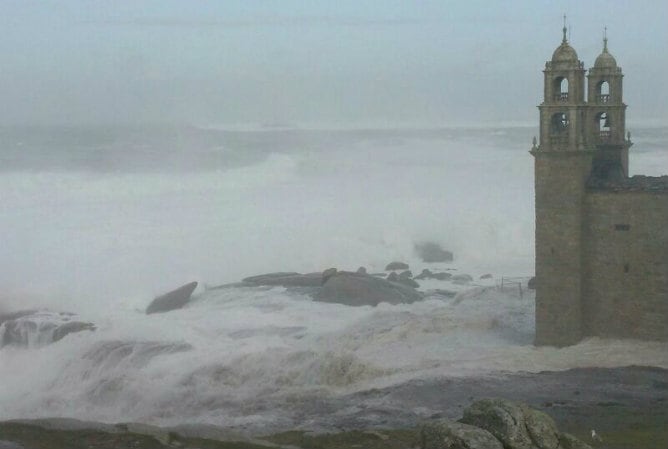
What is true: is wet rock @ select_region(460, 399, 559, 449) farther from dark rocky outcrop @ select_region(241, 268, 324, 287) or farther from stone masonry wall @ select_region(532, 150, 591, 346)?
dark rocky outcrop @ select_region(241, 268, 324, 287)

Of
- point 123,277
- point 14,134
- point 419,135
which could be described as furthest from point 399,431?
point 14,134

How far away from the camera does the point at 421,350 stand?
32500 millimetres

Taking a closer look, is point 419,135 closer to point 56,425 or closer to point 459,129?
point 459,129

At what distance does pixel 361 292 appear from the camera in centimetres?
4053

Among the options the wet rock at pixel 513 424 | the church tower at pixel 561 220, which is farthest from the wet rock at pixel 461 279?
the wet rock at pixel 513 424

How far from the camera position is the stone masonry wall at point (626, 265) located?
30.9 m

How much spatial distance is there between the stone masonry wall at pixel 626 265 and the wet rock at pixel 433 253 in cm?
2147

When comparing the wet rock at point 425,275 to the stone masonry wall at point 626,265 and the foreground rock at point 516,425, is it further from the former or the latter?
the foreground rock at point 516,425

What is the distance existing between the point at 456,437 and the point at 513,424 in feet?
4.73

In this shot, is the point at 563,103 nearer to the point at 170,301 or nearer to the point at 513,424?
the point at 513,424

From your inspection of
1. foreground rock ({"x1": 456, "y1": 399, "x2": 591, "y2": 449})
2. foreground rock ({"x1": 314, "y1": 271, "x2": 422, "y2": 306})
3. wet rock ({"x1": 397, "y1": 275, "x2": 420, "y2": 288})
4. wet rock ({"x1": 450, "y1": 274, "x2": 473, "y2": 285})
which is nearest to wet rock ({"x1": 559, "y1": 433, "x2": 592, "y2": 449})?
foreground rock ({"x1": 456, "y1": 399, "x2": 591, "y2": 449})

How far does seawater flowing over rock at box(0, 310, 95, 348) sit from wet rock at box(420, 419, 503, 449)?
62.7 ft

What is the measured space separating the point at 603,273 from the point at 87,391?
51.7ft

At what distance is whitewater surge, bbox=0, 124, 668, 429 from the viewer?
30.0 meters
